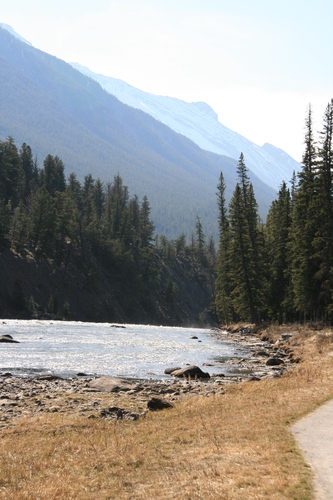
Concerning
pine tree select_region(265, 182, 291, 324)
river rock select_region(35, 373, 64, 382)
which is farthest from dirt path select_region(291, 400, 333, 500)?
pine tree select_region(265, 182, 291, 324)

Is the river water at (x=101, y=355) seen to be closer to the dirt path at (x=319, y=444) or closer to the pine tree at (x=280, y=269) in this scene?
the dirt path at (x=319, y=444)

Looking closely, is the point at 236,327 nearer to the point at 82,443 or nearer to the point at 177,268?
the point at 82,443

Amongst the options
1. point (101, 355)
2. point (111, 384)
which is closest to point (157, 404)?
point (111, 384)

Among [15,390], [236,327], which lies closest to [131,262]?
[236,327]

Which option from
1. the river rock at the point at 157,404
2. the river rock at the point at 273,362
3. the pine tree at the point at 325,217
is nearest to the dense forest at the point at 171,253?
the pine tree at the point at 325,217

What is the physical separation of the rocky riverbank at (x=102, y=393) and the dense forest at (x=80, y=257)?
5692 cm

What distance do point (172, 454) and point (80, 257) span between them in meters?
102

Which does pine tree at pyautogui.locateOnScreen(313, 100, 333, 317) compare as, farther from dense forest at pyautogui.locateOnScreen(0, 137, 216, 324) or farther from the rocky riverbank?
dense forest at pyautogui.locateOnScreen(0, 137, 216, 324)

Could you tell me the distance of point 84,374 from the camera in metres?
27.5

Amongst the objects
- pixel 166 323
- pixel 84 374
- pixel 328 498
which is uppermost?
pixel 328 498

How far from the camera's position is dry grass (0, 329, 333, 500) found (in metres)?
9.59

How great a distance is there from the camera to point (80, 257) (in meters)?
112

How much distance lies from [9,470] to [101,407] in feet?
27.6

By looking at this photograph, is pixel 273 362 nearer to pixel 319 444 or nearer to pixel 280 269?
pixel 319 444
